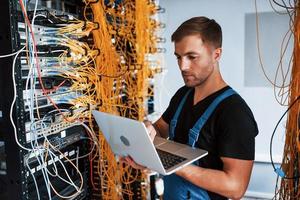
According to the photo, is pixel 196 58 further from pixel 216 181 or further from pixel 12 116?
pixel 12 116

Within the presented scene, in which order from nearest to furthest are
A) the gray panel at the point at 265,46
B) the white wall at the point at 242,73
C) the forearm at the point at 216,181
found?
the forearm at the point at 216,181 < the gray panel at the point at 265,46 < the white wall at the point at 242,73

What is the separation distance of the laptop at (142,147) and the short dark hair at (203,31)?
0.45m

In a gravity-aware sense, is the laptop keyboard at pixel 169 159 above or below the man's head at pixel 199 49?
below

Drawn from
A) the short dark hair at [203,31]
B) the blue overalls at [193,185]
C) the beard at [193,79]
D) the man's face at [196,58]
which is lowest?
the blue overalls at [193,185]

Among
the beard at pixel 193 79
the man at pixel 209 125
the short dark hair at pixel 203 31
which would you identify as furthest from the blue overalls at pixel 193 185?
the short dark hair at pixel 203 31

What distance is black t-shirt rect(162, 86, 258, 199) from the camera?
3.01ft

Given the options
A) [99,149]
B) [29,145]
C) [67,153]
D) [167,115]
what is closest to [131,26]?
[167,115]

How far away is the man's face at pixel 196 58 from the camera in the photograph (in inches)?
41.4

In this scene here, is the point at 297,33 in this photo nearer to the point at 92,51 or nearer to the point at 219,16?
the point at 92,51

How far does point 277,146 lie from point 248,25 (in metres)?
1.21

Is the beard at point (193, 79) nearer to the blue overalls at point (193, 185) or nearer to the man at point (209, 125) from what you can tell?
the man at point (209, 125)

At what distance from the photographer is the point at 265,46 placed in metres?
2.42

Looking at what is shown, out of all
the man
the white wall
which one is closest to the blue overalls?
the man

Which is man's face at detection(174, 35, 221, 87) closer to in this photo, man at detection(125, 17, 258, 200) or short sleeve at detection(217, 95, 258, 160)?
man at detection(125, 17, 258, 200)
